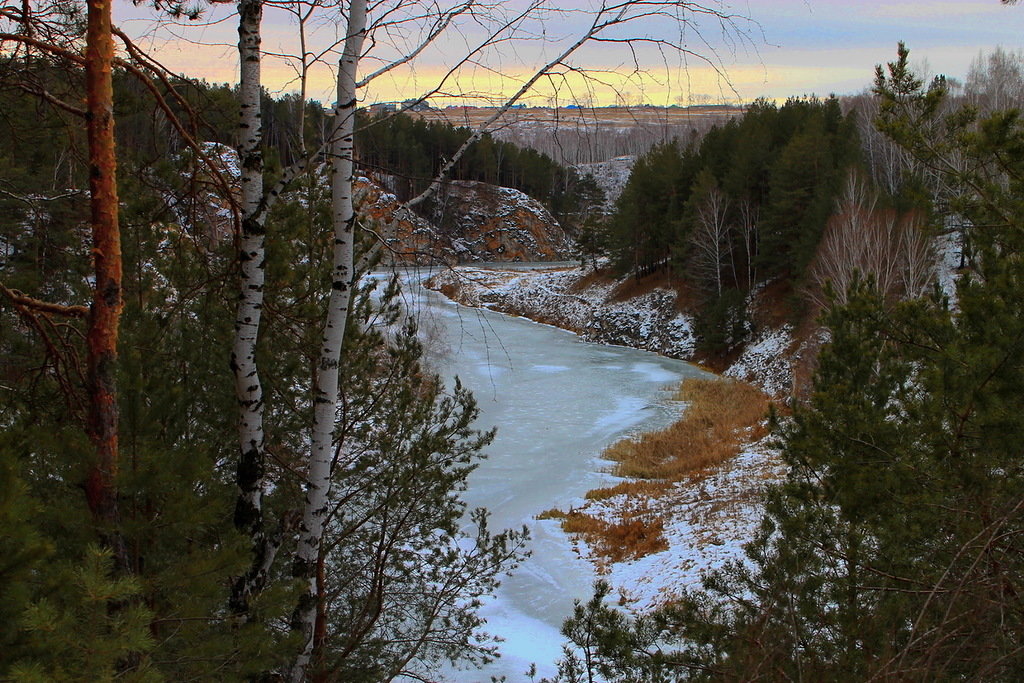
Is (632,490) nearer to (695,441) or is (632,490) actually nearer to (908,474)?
(695,441)

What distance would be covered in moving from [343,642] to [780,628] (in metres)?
3.88

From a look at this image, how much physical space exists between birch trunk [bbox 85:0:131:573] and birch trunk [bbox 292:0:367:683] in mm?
943

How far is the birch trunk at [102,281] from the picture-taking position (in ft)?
9.82

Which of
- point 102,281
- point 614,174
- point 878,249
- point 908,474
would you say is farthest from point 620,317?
point 614,174

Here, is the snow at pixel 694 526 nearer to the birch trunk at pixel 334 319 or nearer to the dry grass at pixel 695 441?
the dry grass at pixel 695 441

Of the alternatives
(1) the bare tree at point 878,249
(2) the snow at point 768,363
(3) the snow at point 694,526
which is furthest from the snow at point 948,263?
(3) the snow at point 694,526

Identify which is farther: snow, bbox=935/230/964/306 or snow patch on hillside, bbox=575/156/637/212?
snow patch on hillside, bbox=575/156/637/212

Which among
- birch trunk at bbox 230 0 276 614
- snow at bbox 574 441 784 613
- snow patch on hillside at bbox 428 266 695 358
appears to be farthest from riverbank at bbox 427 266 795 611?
snow patch on hillside at bbox 428 266 695 358

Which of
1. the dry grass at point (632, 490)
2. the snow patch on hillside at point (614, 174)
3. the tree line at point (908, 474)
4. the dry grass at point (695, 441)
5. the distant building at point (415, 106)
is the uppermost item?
the snow patch on hillside at point (614, 174)

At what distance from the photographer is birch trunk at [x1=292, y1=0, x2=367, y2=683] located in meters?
3.44

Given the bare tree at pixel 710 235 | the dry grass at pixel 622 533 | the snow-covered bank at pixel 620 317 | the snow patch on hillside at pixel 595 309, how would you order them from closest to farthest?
the dry grass at pixel 622 533
the snow-covered bank at pixel 620 317
the bare tree at pixel 710 235
the snow patch on hillside at pixel 595 309

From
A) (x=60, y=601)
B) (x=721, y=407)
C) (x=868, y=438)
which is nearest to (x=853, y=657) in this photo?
(x=868, y=438)

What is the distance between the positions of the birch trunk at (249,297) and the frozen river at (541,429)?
876mm

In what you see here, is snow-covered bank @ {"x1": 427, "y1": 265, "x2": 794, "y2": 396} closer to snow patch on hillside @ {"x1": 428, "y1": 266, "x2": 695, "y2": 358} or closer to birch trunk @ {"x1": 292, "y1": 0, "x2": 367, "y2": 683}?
snow patch on hillside @ {"x1": 428, "y1": 266, "x2": 695, "y2": 358}
